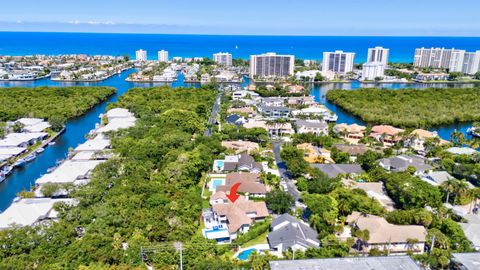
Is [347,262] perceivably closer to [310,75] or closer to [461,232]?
[461,232]

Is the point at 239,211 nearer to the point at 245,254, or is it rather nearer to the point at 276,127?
the point at 245,254

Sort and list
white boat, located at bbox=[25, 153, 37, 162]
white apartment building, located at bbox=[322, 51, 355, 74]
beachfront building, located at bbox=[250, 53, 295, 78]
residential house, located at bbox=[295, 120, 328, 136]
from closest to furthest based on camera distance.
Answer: white boat, located at bbox=[25, 153, 37, 162] < residential house, located at bbox=[295, 120, 328, 136] < beachfront building, located at bbox=[250, 53, 295, 78] < white apartment building, located at bbox=[322, 51, 355, 74]

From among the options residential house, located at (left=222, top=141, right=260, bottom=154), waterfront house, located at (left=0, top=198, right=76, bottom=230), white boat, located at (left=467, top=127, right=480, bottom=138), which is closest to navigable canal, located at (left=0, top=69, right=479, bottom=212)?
white boat, located at (left=467, top=127, right=480, bottom=138)

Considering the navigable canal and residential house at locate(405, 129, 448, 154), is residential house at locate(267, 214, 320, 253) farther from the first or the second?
residential house at locate(405, 129, 448, 154)

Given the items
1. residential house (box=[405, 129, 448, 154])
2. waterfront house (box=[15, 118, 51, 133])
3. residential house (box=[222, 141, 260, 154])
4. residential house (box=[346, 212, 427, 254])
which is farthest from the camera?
waterfront house (box=[15, 118, 51, 133])

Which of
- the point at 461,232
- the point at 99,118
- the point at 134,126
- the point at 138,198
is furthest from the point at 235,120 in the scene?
the point at 461,232

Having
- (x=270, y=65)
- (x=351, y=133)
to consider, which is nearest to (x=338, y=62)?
(x=270, y=65)
